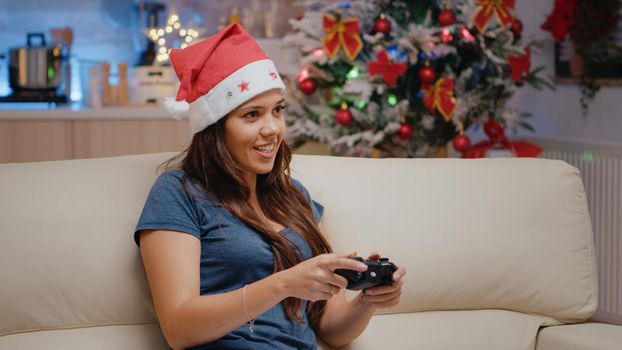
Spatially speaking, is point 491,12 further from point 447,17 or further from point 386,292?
point 386,292

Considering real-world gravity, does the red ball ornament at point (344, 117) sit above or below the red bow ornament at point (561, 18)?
below

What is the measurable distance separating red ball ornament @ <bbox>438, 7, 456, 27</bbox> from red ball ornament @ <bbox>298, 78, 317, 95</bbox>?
634 millimetres

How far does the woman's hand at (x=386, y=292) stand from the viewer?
1846 millimetres

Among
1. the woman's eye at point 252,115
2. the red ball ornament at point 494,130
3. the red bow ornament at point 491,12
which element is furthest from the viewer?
the red ball ornament at point 494,130

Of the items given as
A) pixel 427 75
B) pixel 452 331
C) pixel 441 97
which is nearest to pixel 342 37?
pixel 427 75

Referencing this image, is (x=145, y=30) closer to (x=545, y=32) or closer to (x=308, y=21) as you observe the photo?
(x=308, y=21)

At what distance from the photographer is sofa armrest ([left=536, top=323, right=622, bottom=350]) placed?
218 centimetres

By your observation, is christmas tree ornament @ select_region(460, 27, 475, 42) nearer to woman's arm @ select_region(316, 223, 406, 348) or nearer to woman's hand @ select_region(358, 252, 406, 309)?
woman's arm @ select_region(316, 223, 406, 348)

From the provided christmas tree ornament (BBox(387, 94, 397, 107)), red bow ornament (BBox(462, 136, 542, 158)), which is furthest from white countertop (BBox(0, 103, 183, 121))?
red bow ornament (BBox(462, 136, 542, 158))

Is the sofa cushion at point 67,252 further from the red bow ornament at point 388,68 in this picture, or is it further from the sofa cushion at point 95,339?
the red bow ornament at point 388,68

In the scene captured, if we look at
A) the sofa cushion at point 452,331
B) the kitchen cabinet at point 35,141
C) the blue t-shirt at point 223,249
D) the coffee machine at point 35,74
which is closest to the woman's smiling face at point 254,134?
the blue t-shirt at point 223,249

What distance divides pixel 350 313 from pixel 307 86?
2.39 meters

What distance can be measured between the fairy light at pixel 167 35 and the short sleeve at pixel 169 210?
10.0 feet

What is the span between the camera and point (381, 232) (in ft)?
7.40
